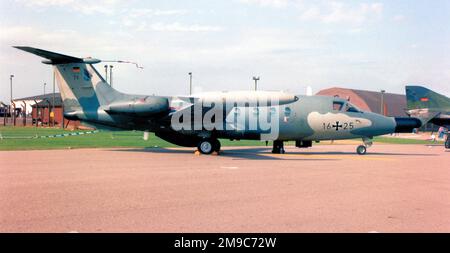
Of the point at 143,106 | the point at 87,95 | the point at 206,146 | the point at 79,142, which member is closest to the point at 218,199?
the point at 143,106

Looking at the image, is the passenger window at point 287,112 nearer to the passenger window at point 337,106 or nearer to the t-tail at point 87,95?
the passenger window at point 337,106

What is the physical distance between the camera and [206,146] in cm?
2047

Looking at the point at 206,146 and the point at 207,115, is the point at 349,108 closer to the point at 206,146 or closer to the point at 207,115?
the point at 207,115

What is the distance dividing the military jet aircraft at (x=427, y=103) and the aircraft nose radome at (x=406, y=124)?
6107 millimetres

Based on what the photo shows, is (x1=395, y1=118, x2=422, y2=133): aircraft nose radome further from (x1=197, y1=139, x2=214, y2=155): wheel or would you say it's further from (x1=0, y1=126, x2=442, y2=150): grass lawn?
(x1=0, y1=126, x2=442, y2=150): grass lawn

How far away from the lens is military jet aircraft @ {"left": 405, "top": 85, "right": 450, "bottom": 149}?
27656 mm

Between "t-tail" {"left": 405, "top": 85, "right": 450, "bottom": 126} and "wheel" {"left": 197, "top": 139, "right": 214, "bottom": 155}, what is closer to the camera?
"wheel" {"left": 197, "top": 139, "right": 214, "bottom": 155}

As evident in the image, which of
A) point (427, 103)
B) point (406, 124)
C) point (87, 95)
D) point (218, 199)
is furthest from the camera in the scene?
point (427, 103)

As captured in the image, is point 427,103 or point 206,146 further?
point 427,103

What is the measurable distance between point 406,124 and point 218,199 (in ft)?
52.4

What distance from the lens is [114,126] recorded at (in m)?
21.0

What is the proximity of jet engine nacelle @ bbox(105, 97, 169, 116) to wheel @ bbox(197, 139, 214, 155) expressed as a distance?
2.41 metres

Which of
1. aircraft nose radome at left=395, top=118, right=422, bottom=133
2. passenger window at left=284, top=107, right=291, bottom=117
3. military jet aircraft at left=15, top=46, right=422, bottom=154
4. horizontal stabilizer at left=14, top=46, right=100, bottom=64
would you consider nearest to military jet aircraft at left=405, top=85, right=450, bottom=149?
aircraft nose radome at left=395, top=118, right=422, bottom=133
